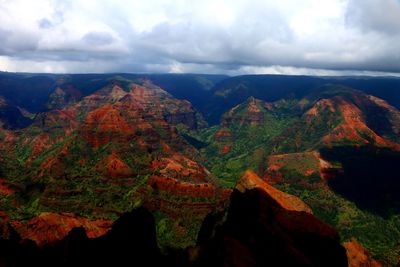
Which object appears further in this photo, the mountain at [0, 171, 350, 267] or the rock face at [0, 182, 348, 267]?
the mountain at [0, 171, 350, 267]

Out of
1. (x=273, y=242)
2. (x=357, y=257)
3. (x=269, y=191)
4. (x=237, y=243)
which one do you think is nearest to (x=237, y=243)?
(x=237, y=243)

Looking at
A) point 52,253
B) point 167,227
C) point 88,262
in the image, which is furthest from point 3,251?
point 167,227

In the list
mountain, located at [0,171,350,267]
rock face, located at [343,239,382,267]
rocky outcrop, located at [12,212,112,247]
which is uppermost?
mountain, located at [0,171,350,267]

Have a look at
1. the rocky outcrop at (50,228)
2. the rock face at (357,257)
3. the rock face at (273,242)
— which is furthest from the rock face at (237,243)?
the rocky outcrop at (50,228)

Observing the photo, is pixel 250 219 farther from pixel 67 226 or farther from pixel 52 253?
pixel 67 226

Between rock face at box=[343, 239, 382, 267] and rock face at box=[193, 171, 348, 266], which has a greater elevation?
rock face at box=[193, 171, 348, 266]

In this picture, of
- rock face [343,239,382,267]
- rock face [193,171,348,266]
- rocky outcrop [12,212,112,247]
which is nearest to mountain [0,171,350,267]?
rock face [193,171,348,266]

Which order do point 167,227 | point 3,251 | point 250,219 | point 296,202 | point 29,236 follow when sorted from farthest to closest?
point 167,227 → point 29,236 → point 296,202 → point 250,219 → point 3,251

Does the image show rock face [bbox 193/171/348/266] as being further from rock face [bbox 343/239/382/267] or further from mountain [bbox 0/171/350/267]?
rock face [bbox 343/239/382/267]
